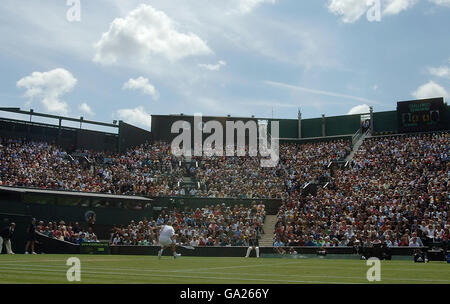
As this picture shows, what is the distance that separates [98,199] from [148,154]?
13189 millimetres

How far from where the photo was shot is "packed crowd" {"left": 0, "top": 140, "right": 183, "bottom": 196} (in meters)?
38.7

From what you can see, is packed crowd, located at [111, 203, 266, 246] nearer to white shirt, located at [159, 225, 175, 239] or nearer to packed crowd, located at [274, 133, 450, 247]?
packed crowd, located at [274, 133, 450, 247]

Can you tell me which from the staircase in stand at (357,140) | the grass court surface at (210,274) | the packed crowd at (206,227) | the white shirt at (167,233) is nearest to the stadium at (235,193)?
the packed crowd at (206,227)

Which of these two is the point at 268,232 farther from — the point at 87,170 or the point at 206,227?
the point at 87,170

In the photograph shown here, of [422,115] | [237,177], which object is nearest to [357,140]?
[422,115]

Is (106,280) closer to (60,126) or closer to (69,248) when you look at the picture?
(69,248)

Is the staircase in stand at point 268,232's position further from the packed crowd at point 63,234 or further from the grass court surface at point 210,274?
the grass court surface at point 210,274

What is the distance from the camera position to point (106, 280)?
10.2 metres

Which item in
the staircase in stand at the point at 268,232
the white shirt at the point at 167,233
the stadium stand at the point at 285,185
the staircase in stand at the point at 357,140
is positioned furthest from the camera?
the staircase in stand at the point at 357,140

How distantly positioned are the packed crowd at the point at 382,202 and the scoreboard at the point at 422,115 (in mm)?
2253

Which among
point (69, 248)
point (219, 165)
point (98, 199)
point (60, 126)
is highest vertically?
point (60, 126)

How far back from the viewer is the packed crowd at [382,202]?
28734 mm

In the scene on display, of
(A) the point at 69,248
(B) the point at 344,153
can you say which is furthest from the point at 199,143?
(A) the point at 69,248

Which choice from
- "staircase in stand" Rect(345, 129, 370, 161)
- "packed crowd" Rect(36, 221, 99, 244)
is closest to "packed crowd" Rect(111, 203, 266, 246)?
"packed crowd" Rect(36, 221, 99, 244)
